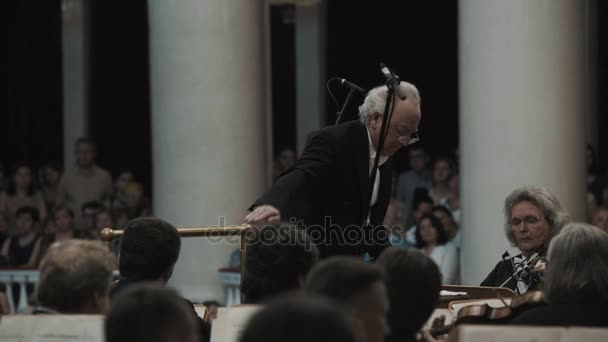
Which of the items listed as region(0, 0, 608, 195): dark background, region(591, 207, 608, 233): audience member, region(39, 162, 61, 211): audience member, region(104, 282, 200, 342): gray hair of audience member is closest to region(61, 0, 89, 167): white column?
region(39, 162, 61, 211): audience member

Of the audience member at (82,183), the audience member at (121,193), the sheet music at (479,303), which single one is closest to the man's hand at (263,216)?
the sheet music at (479,303)

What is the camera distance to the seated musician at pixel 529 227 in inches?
236

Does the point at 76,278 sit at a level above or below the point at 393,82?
below

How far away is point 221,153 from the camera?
9.06 meters

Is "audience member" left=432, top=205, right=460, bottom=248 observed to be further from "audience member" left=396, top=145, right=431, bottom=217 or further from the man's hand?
the man's hand

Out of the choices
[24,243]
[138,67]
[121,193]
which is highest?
[138,67]

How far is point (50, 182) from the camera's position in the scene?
12320 mm

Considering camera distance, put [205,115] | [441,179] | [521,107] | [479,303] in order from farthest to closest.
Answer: [441,179], [205,115], [521,107], [479,303]

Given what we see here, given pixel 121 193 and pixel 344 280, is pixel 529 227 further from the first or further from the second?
pixel 121 193

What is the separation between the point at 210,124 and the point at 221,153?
22 centimetres

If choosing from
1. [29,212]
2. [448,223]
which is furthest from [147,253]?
[29,212]

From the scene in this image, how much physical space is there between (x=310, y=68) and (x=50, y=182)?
324 centimetres

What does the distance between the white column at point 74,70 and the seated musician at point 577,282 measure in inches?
392

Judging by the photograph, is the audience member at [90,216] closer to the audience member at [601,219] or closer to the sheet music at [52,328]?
the audience member at [601,219]
